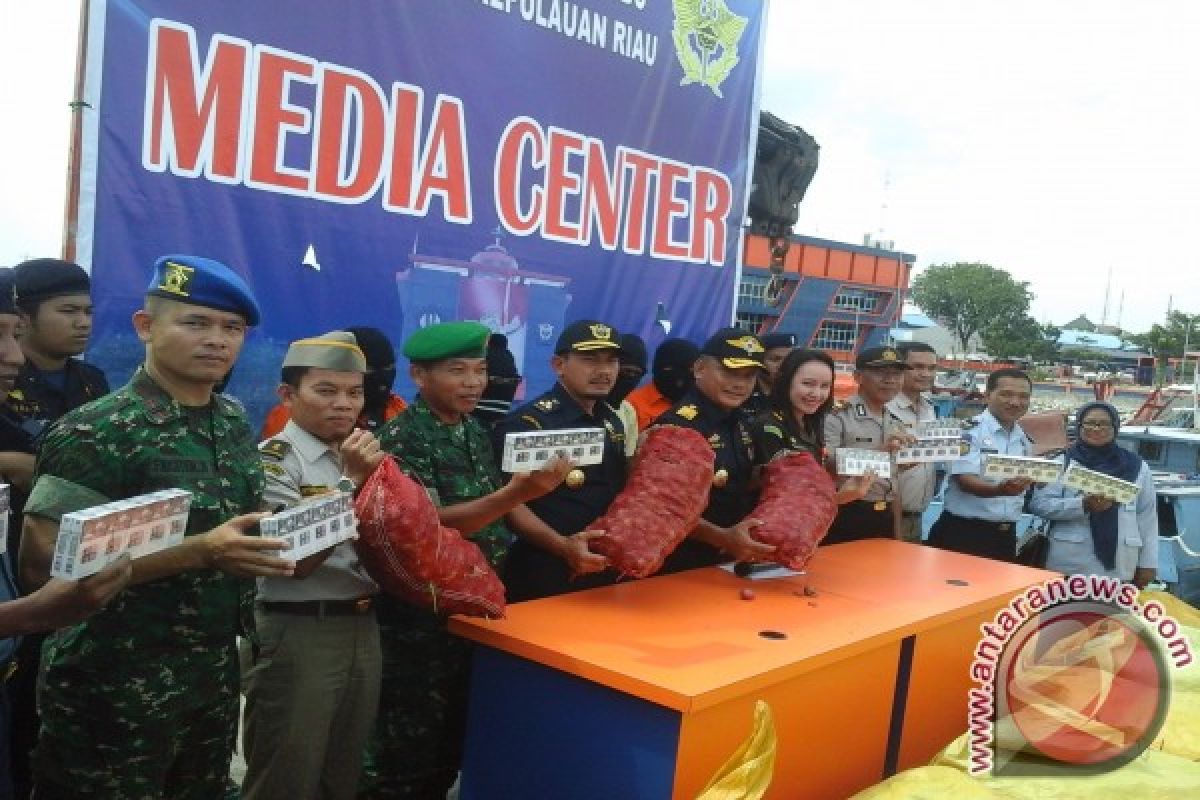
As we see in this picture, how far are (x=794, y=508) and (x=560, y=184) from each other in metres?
1.79

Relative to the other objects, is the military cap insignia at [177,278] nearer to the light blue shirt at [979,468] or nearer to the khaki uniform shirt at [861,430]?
the khaki uniform shirt at [861,430]

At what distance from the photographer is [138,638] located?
1.64 metres

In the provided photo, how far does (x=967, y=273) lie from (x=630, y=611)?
49.6 meters

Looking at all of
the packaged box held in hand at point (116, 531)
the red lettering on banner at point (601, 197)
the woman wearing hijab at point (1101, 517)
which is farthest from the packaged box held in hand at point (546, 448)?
the woman wearing hijab at point (1101, 517)

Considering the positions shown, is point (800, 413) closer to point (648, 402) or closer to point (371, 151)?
point (648, 402)

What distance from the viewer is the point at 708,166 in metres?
4.54

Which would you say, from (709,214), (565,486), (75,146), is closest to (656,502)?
(565,486)

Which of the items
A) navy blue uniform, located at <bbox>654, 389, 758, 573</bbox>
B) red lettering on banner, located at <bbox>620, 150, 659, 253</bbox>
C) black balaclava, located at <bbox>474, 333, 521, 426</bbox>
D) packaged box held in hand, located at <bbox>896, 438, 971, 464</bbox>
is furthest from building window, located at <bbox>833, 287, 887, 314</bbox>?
navy blue uniform, located at <bbox>654, 389, 758, 573</bbox>

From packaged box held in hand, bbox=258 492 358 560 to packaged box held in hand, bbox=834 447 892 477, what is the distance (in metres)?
1.63

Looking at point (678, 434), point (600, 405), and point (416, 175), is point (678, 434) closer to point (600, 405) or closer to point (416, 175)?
point (600, 405)

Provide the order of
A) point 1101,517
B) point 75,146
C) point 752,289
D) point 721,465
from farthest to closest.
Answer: point 752,289 → point 1101,517 → point 721,465 → point 75,146

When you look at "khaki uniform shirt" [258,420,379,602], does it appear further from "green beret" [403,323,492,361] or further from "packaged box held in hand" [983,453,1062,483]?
"packaged box held in hand" [983,453,1062,483]

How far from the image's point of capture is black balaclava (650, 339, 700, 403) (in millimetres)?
3939

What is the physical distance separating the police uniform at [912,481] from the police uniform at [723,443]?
117 cm
